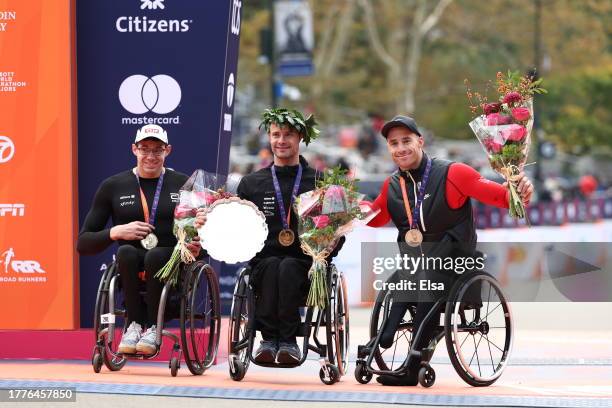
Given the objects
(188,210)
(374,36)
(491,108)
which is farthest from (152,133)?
(374,36)

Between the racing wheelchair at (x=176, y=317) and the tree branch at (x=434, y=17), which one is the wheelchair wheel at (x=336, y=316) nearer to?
the racing wheelchair at (x=176, y=317)

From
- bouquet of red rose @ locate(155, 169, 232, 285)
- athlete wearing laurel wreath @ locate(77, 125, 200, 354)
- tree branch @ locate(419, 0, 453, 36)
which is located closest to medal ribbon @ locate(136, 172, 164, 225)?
Answer: athlete wearing laurel wreath @ locate(77, 125, 200, 354)

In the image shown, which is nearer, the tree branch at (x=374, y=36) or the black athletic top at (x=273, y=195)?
the black athletic top at (x=273, y=195)

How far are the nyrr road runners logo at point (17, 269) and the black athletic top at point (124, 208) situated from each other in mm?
963

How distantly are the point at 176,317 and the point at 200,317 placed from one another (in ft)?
0.55

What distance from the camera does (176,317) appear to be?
11.4m

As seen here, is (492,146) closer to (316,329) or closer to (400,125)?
(400,125)

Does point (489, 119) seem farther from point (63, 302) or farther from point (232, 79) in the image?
point (63, 302)

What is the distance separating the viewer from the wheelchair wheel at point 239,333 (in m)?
10.8

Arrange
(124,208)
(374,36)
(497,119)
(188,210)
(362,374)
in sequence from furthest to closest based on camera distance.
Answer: (374,36)
(124,208)
(188,210)
(362,374)
(497,119)

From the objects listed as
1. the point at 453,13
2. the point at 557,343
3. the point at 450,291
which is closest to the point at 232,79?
the point at 450,291

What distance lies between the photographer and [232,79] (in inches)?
491

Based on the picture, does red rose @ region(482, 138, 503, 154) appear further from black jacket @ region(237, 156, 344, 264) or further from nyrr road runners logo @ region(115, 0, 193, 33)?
nyrr road runners logo @ region(115, 0, 193, 33)

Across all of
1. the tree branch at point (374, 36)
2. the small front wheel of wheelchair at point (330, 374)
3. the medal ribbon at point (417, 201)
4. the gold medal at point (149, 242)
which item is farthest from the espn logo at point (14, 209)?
the tree branch at point (374, 36)
